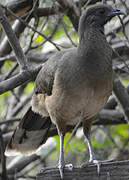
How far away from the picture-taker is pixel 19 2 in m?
4.83

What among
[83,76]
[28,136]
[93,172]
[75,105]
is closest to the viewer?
[93,172]

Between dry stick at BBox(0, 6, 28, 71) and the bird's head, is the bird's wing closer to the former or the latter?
dry stick at BBox(0, 6, 28, 71)

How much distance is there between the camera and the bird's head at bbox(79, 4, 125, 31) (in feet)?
12.4

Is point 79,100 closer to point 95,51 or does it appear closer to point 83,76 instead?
point 83,76

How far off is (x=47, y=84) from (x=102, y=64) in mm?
727

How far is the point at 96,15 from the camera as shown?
149 inches

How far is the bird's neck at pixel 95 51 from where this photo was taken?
11.9ft

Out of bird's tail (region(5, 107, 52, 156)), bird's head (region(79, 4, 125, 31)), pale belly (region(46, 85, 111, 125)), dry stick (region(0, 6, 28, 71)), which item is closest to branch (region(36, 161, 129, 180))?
pale belly (region(46, 85, 111, 125))

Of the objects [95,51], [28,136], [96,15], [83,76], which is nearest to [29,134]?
[28,136]

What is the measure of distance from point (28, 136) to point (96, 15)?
184 cm

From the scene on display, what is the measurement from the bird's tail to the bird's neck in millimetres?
1291

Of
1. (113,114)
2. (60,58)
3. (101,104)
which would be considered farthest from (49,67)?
(113,114)

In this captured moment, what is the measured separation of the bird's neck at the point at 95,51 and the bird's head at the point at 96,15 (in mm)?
69

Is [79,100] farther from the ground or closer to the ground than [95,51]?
closer to the ground
